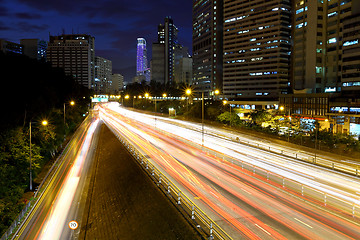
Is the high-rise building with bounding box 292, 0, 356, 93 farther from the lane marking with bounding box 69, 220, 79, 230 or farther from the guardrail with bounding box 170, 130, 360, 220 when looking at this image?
the lane marking with bounding box 69, 220, 79, 230

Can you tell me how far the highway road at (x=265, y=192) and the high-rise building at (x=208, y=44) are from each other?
121m

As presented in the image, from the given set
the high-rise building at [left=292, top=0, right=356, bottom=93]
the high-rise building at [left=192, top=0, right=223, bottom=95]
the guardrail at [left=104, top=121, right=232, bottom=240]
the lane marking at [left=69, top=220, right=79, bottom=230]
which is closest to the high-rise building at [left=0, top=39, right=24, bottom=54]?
the high-rise building at [left=192, top=0, right=223, bottom=95]

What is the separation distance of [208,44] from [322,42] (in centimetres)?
7868

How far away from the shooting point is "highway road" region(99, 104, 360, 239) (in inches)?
573

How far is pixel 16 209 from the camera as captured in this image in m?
21.3

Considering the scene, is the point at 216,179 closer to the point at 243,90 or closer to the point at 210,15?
the point at 243,90

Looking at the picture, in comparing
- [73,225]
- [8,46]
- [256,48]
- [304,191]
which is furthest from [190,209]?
[8,46]

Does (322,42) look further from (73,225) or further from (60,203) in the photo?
(73,225)

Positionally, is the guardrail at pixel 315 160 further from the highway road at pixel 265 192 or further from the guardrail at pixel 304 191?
the guardrail at pixel 304 191

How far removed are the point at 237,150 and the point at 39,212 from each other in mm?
22625

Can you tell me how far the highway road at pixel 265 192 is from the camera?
1455 cm

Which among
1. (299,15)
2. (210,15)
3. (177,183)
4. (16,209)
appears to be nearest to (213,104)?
(299,15)

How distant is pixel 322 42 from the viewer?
263 ft

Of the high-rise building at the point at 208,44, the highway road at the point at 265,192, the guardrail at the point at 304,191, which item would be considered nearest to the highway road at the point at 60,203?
the highway road at the point at 265,192
